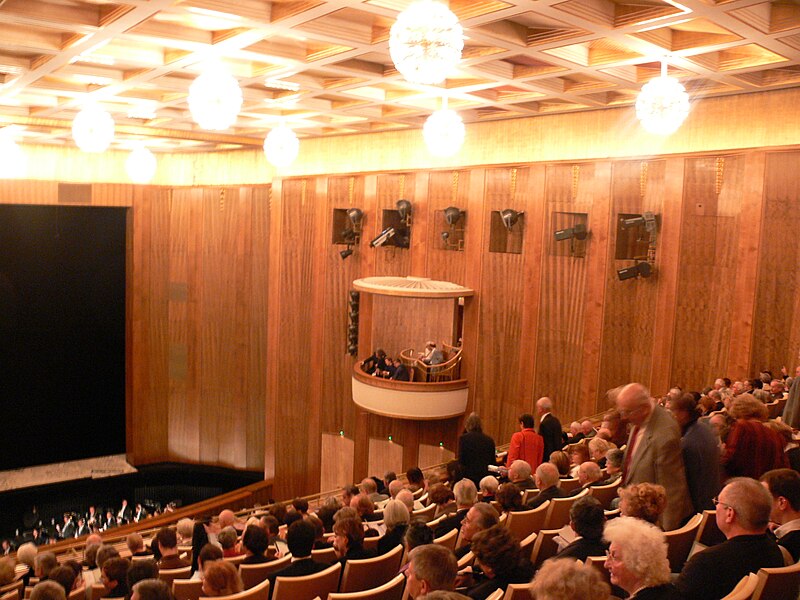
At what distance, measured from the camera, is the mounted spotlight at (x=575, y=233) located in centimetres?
976

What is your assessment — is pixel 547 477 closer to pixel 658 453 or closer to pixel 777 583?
pixel 658 453

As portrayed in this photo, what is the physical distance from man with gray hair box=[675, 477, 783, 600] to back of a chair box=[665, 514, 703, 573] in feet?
2.12

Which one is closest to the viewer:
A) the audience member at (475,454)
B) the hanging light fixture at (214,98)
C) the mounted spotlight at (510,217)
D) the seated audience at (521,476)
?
the seated audience at (521,476)

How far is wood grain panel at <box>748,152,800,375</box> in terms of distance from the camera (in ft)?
26.2

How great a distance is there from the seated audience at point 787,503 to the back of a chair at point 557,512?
140cm

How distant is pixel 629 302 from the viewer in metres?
9.47

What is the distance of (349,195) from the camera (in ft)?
42.3

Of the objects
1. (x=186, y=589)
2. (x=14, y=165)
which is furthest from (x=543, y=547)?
(x=14, y=165)

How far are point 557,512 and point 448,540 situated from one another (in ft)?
2.72

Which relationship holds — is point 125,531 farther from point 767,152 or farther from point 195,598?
point 767,152

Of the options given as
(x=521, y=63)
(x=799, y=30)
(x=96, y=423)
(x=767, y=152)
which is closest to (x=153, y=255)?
(x=96, y=423)

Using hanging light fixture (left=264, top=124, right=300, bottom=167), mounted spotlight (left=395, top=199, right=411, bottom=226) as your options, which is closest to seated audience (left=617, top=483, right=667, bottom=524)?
hanging light fixture (left=264, top=124, right=300, bottom=167)

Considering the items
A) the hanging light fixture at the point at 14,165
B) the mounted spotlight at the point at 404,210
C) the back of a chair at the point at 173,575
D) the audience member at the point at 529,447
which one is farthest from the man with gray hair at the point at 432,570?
the hanging light fixture at the point at 14,165

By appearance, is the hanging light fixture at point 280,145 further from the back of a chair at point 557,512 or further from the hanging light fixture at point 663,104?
the back of a chair at point 557,512
